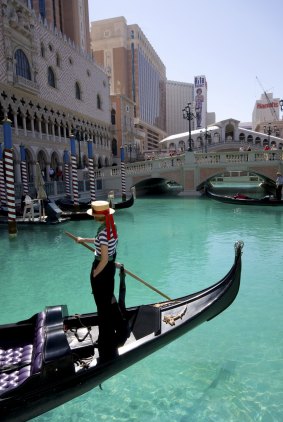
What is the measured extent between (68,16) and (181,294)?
27134 millimetres

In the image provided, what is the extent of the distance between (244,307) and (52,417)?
221 centimetres

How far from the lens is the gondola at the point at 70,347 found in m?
1.66

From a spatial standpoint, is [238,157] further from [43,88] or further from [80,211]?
[43,88]

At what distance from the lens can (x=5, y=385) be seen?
180 cm

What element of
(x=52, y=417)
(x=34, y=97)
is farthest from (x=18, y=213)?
(x=34, y=97)

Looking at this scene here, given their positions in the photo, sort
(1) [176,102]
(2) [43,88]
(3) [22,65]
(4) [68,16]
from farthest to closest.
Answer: (1) [176,102] → (4) [68,16] → (2) [43,88] → (3) [22,65]

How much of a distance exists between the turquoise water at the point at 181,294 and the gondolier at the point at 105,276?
1.62 ft

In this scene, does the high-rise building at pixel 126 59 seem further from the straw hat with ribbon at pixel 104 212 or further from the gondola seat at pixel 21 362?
the gondola seat at pixel 21 362

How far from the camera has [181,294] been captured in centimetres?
395

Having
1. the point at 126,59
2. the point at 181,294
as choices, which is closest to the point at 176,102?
the point at 126,59

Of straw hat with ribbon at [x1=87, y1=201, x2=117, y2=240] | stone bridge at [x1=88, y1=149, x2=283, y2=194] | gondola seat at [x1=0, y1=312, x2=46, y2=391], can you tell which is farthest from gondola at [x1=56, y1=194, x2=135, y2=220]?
straw hat with ribbon at [x1=87, y1=201, x2=117, y2=240]

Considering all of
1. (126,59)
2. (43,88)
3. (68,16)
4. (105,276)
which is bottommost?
(105,276)

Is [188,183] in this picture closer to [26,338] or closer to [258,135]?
[26,338]

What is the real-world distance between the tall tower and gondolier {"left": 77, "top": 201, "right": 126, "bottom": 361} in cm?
2552
